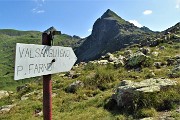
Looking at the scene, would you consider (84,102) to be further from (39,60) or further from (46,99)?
(39,60)

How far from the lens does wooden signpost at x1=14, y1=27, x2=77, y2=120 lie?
5.30 meters

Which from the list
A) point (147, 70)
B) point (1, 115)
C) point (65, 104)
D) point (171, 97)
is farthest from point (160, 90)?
point (1, 115)

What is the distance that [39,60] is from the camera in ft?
18.9

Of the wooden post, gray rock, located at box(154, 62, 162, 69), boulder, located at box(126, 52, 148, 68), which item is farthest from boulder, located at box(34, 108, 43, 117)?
gray rock, located at box(154, 62, 162, 69)

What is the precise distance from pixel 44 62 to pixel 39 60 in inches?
6.3

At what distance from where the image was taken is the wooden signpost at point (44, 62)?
17.4 feet

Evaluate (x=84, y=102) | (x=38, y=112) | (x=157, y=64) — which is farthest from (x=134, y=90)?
(x=157, y=64)

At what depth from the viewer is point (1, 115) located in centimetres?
1436

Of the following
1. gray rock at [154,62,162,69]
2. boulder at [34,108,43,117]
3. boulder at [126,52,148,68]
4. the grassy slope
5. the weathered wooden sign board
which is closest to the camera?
the weathered wooden sign board

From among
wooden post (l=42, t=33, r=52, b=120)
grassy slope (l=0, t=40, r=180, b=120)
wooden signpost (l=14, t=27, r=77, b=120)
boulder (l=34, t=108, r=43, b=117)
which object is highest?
wooden signpost (l=14, t=27, r=77, b=120)

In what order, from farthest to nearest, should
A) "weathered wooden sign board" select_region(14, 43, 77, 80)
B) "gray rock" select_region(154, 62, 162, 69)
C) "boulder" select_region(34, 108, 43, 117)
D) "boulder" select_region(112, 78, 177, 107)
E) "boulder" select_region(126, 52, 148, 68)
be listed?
"boulder" select_region(126, 52, 148, 68)
"gray rock" select_region(154, 62, 162, 69)
"boulder" select_region(34, 108, 43, 117)
"boulder" select_region(112, 78, 177, 107)
"weathered wooden sign board" select_region(14, 43, 77, 80)

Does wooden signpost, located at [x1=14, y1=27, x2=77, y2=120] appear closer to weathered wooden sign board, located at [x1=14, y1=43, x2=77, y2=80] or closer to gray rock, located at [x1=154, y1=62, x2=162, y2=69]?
weathered wooden sign board, located at [x1=14, y1=43, x2=77, y2=80]

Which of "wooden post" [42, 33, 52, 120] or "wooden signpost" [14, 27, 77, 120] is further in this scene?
"wooden post" [42, 33, 52, 120]

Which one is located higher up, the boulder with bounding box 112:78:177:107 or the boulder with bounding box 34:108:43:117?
the boulder with bounding box 112:78:177:107
